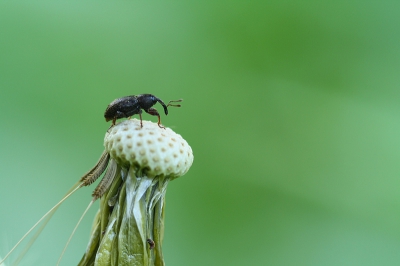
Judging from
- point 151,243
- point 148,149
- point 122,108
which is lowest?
point 151,243

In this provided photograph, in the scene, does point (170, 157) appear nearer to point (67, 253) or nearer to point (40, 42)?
point (67, 253)

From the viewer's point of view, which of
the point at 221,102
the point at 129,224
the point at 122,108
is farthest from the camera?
the point at 221,102

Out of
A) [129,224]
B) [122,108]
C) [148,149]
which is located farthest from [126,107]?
[129,224]

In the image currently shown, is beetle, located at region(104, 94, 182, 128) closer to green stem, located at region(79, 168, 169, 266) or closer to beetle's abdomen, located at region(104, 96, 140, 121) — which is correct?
beetle's abdomen, located at region(104, 96, 140, 121)

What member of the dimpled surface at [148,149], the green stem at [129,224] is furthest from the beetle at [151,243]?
the dimpled surface at [148,149]

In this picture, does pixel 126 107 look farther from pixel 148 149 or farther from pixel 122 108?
pixel 148 149

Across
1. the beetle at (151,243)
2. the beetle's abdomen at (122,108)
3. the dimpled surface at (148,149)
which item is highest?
the beetle's abdomen at (122,108)

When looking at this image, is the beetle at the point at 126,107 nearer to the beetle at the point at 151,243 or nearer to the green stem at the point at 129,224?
the green stem at the point at 129,224

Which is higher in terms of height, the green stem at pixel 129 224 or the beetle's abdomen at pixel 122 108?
the beetle's abdomen at pixel 122 108
